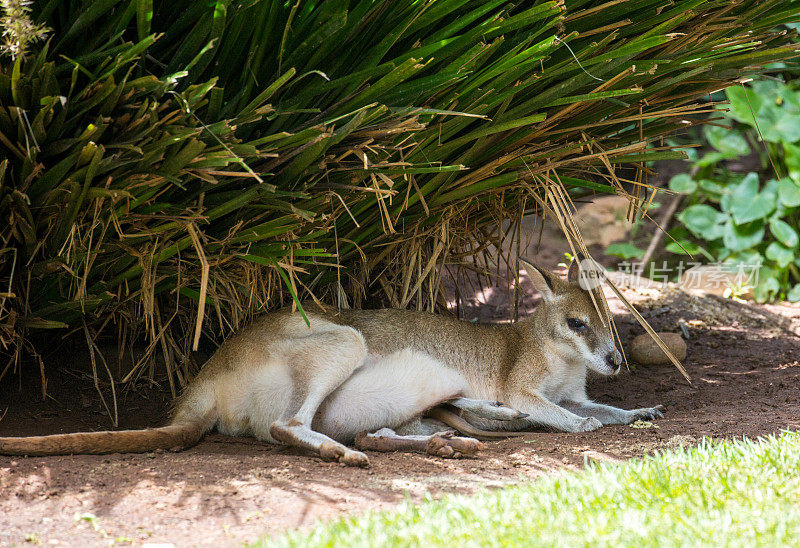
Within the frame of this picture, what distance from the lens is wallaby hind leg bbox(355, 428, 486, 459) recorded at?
360cm

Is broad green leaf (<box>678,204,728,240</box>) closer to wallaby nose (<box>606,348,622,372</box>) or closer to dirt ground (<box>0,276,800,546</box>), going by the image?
dirt ground (<box>0,276,800,546</box>)

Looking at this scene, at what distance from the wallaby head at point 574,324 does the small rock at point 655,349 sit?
769mm

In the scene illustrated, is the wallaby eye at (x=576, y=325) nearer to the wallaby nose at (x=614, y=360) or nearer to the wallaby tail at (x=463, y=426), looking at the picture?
the wallaby nose at (x=614, y=360)

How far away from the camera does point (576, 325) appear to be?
4566mm

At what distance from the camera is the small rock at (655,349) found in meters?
5.26

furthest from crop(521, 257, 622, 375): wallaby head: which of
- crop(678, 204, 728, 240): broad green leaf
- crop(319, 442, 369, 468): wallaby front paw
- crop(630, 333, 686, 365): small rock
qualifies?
crop(678, 204, 728, 240): broad green leaf

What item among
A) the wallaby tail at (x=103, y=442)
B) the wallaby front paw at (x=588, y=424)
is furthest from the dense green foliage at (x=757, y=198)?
the wallaby tail at (x=103, y=442)

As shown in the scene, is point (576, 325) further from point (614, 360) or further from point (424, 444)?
point (424, 444)

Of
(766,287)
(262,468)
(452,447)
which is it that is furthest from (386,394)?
(766,287)

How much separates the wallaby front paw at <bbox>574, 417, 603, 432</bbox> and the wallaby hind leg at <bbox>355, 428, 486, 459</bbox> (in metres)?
0.74

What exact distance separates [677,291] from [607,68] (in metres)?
3.47

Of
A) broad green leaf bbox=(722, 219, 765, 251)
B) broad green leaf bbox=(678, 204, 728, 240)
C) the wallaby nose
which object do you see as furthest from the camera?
broad green leaf bbox=(678, 204, 728, 240)

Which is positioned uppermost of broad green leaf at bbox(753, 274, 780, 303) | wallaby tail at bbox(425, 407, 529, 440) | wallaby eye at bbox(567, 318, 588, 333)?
broad green leaf at bbox(753, 274, 780, 303)

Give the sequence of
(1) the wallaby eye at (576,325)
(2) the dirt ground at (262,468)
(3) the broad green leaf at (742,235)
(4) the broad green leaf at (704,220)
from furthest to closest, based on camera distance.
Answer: (4) the broad green leaf at (704,220) → (3) the broad green leaf at (742,235) → (1) the wallaby eye at (576,325) → (2) the dirt ground at (262,468)
